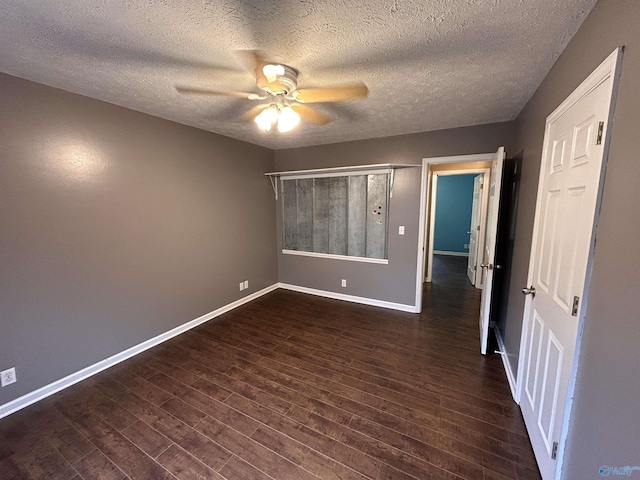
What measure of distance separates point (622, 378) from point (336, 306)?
3088 millimetres

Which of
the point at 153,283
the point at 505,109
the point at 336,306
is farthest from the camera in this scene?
the point at 336,306

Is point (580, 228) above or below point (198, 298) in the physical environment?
above

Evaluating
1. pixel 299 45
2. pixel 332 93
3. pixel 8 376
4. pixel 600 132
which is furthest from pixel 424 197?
pixel 8 376

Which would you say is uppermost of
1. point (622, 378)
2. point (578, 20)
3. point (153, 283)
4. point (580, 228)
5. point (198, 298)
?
point (578, 20)

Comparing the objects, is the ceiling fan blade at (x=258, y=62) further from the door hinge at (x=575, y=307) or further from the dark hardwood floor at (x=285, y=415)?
the dark hardwood floor at (x=285, y=415)

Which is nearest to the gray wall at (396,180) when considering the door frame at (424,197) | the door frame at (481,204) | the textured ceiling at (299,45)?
the door frame at (424,197)

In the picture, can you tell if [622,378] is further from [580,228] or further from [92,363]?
[92,363]

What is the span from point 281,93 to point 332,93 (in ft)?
1.44

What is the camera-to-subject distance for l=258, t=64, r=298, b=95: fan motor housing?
1.67 metres

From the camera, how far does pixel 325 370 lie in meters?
2.34

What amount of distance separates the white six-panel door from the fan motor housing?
154cm

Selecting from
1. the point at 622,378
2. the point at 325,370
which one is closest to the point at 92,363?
the point at 325,370

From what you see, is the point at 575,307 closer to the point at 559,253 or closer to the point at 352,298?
the point at 559,253

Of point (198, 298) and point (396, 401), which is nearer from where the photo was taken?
point (396, 401)
